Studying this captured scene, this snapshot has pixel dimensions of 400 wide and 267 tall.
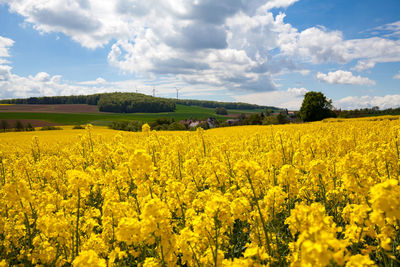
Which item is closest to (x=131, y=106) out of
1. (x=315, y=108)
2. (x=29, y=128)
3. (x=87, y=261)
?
(x=29, y=128)

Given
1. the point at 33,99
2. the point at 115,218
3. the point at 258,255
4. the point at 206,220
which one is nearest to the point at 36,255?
the point at 115,218

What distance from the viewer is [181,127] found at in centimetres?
4900

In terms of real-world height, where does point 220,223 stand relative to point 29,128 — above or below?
above

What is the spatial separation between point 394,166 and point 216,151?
4.60 metres

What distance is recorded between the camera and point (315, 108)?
5559 cm

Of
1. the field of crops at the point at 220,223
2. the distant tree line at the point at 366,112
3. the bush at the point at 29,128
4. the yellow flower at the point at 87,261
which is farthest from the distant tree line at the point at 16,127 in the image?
the distant tree line at the point at 366,112

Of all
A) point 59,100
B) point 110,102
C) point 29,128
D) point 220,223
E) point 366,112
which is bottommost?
point 29,128

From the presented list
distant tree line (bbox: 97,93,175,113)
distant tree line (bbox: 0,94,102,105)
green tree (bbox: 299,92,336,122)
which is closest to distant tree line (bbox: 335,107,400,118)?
green tree (bbox: 299,92,336,122)

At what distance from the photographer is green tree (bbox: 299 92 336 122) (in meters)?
55.6

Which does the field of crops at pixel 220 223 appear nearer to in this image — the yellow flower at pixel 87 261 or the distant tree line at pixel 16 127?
the yellow flower at pixel 87 261

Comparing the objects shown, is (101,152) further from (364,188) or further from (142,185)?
(364,188)

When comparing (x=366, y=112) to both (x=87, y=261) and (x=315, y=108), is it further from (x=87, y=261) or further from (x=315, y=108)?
(x=87, y=261)

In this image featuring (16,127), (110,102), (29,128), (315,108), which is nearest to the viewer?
(29,128)

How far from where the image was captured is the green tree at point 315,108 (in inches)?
2190
